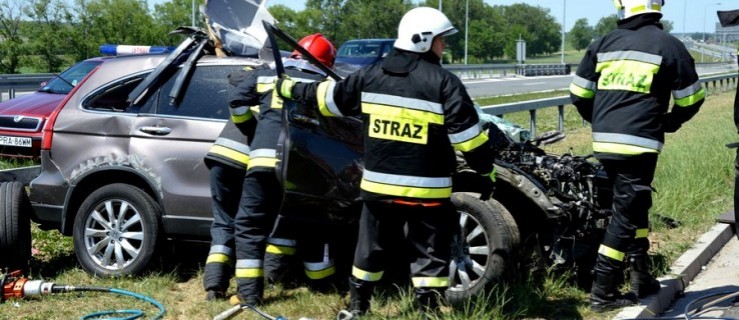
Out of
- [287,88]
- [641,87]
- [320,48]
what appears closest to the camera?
[287,88]

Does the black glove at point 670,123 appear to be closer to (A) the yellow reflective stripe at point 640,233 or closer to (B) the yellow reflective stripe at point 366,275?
(A) the yellow reflective stripe at point 640,233

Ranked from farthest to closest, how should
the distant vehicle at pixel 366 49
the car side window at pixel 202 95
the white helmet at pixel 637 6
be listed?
1. the distant vehicle at pixel 366 49
2. the car side window at pixel 202 95
3. the white helmet at pixel 637 6

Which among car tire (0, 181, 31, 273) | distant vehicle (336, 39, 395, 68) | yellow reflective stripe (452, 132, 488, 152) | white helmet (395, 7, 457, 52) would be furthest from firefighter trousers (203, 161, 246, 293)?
distant vehicle (336, 39, 395, 68)

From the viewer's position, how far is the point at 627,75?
5.81 meters

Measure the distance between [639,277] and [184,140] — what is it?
3.25 metres

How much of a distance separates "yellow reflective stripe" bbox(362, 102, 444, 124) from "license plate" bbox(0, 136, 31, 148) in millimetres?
6874

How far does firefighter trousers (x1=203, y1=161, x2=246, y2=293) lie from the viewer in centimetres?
617

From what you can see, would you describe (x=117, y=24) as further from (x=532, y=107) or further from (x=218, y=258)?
(x=218, y=258)

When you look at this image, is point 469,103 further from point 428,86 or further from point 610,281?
point 610,281

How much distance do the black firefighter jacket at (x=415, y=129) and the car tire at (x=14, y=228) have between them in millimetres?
2758

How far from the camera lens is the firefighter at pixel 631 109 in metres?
5.77

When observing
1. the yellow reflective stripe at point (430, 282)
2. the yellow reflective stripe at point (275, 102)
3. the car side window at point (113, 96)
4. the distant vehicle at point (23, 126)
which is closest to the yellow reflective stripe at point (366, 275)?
the yellow reflective stripe at point (430, 282)

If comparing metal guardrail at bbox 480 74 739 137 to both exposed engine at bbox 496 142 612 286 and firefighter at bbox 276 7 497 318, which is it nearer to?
exposed engine at bbox 496 142 612 286

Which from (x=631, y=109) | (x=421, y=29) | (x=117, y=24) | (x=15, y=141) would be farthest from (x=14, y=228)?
(x=117, y=24)
